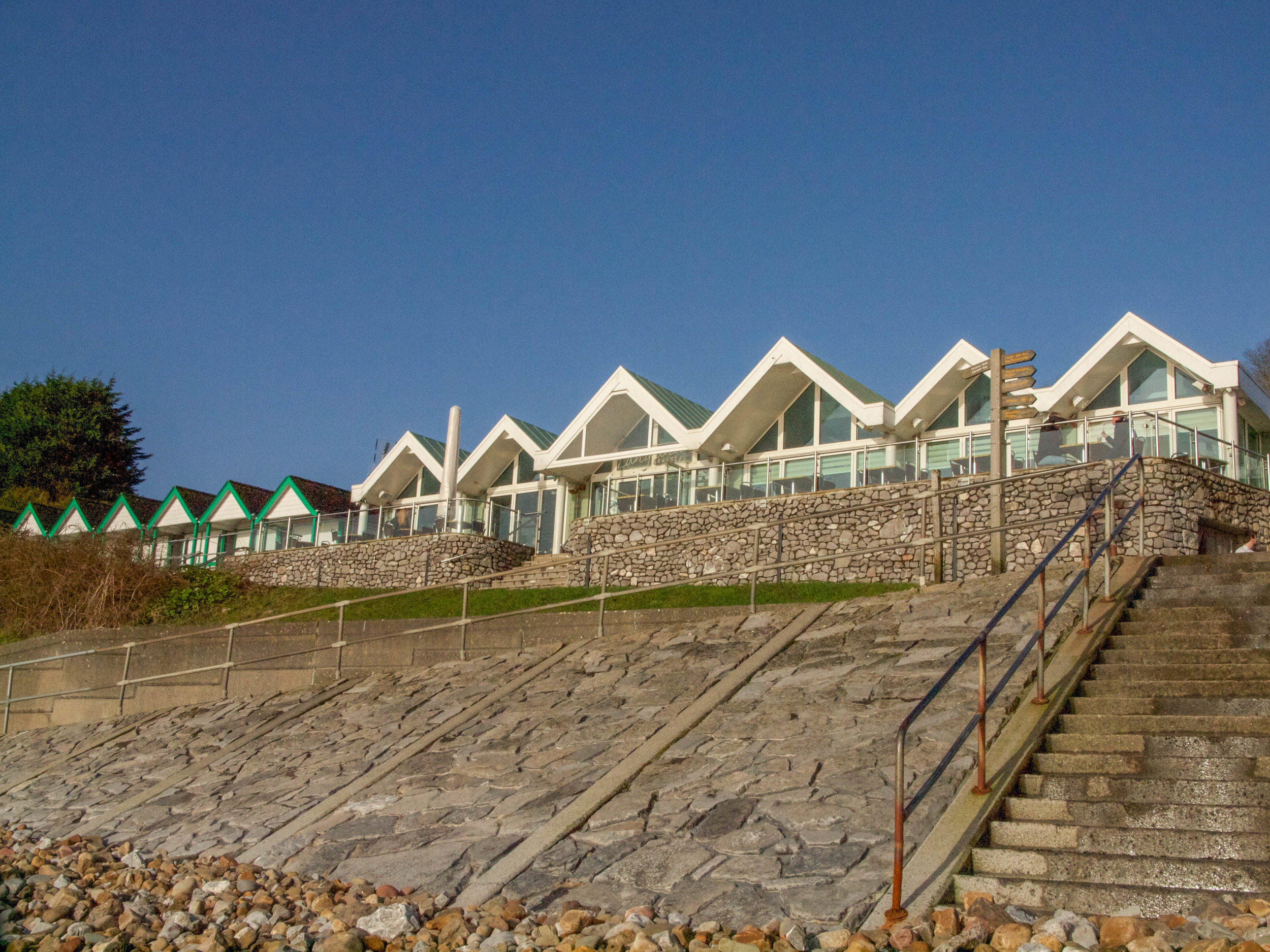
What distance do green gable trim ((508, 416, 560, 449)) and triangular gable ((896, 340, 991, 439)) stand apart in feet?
34.2

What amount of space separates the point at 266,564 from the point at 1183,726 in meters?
27.9

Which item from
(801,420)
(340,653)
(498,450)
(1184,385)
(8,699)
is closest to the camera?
(340,653)

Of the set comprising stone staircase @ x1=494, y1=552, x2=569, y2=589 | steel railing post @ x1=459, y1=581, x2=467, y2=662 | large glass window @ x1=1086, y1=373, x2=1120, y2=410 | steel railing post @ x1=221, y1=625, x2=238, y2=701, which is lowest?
steel railing post @ x1=221, y1=625, x2=238, y2=701

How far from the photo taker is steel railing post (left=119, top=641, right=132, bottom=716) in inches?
632

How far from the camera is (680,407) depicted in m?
29.0

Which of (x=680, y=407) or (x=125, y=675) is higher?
(x=680, y=407)

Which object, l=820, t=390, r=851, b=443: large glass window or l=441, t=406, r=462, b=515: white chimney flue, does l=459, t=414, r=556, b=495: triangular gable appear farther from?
l=820, t=390, r=851, b=443: large glass window

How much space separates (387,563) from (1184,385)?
1905 cm

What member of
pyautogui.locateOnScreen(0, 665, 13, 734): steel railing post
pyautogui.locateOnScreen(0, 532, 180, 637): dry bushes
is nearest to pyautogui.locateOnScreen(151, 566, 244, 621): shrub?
pyautogui.locateOnScreen(0, 532, 180, 637): dry bushes

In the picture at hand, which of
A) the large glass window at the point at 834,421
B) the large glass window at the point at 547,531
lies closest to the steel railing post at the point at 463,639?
the large glass window at the point at 834,421

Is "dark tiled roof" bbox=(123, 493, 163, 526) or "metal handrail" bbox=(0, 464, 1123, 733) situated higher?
"dark tiled roof" bbox=(123, 493, 163, 526)

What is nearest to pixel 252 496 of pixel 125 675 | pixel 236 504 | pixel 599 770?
pixel 236 504

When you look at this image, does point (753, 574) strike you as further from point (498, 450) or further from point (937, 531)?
point (498, 450)

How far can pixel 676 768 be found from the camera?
841 centimetres
